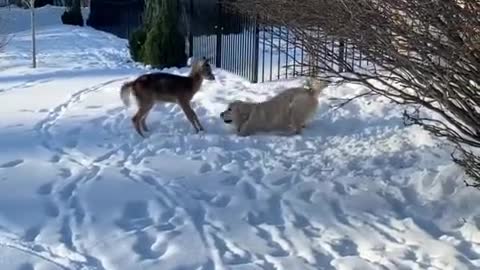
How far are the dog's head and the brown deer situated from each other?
385 mm

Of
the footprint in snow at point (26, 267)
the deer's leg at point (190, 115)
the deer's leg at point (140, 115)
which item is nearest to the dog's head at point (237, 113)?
the deer's leg at point (190, 115)

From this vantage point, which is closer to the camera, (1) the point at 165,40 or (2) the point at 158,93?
(2) the point at 158,93

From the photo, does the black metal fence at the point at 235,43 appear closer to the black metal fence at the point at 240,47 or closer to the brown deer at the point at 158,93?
the black metal fence at the point at 240,47

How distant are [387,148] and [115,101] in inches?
201

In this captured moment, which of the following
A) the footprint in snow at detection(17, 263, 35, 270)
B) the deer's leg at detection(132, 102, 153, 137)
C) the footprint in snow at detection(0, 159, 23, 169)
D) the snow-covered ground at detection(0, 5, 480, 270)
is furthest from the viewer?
the deer's leg at detection(132, 102, 153, 137)

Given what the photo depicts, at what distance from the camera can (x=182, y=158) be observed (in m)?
8.62

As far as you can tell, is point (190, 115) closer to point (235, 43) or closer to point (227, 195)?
point (227, 195)

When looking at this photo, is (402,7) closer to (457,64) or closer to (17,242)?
(457,64)

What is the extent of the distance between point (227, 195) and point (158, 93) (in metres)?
3.19

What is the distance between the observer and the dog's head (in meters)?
9.70

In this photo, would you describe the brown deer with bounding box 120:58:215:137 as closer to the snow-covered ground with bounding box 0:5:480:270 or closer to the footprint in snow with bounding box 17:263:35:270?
the snow-covered ground with bounding box 0:5:480:270

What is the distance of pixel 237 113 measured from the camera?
9.72 m

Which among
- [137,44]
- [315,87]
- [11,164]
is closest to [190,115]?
[315,87]

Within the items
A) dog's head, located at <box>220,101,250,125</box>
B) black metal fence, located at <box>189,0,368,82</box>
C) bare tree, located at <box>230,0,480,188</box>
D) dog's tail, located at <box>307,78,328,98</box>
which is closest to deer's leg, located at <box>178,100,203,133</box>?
dog's head, located at <box>220,101,250,125</box>
